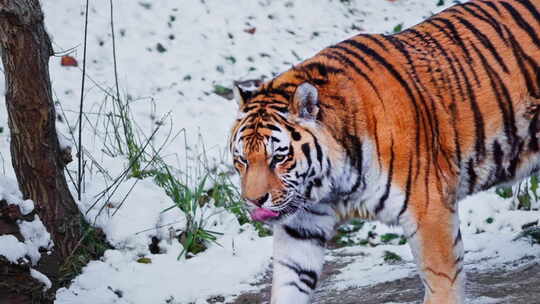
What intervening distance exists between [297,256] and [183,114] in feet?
12.8

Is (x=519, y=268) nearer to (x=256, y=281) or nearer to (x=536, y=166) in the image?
(x=536, y=166)

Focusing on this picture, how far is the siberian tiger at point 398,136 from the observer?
3.71 m

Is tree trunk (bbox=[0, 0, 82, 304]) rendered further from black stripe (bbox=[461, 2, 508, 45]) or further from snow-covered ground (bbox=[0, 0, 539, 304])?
black stripe (bbox=[461, 2, 508, 45])

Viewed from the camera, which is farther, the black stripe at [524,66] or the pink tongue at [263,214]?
the black stripe at [524,66]

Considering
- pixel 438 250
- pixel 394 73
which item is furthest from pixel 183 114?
pixel 438 250

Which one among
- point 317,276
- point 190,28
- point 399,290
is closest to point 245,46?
point 190,28

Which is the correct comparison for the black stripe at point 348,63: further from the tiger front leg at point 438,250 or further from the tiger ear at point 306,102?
the tiger front leg at point 438,250

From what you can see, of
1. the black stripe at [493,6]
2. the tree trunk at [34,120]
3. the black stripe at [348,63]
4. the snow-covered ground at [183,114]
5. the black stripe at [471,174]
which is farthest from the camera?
the snow-covered ground at [183,114]

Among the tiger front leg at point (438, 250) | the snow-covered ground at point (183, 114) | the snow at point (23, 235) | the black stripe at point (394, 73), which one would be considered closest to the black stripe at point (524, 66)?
the black stripe at point (394, 73)

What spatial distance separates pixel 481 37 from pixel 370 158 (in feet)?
2.81

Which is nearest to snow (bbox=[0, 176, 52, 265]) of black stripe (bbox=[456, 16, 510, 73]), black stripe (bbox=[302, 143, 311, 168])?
black stripe (bbox=[302, 143, 311, 168])

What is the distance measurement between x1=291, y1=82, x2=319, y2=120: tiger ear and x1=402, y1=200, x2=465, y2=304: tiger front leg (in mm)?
576

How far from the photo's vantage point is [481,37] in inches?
163

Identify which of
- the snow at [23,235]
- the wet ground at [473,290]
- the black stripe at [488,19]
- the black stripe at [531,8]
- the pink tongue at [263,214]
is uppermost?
the black stripe at [531,8]
